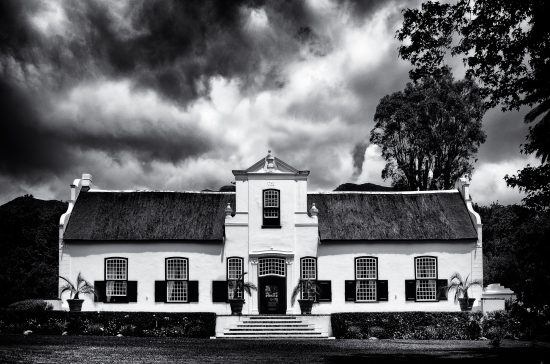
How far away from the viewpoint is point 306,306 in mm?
30641

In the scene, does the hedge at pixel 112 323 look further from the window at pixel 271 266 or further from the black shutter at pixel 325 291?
the black shutter at pixel 325 291

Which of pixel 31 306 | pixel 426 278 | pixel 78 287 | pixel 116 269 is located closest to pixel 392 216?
pixel 426 278

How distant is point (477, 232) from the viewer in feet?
107

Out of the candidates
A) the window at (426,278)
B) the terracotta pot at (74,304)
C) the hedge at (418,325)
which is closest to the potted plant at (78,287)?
the terracotta pot at (74,304)

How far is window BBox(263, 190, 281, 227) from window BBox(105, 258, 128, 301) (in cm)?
632

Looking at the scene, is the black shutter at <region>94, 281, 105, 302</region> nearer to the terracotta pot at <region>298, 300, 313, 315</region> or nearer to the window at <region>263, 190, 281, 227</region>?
the window at <region>263, 190, 281, 227</region>

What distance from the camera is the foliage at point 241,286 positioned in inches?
1246

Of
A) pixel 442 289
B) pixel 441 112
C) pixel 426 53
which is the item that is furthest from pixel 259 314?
pixel 426 53

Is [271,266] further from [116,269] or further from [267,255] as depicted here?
[116,269]

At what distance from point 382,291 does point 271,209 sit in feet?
19.5

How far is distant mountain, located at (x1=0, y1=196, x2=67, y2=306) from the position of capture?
37719mm

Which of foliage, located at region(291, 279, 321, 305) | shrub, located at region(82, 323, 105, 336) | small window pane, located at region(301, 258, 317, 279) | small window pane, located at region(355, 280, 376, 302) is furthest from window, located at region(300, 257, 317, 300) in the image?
shrub, located at region(82, 323, 105, 336)

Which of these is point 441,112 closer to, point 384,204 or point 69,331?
Answer: point 384,204

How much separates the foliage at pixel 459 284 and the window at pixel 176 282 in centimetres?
1125
